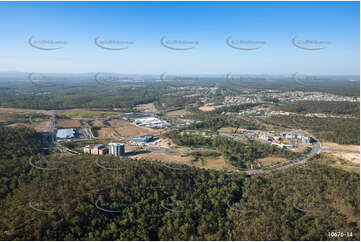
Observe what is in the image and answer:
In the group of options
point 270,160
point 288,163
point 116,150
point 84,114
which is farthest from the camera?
point 84,114

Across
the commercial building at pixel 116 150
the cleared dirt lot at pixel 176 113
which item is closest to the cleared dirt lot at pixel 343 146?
the commercial building at pixel 116 150

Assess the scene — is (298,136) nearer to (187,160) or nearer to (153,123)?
(187,160)

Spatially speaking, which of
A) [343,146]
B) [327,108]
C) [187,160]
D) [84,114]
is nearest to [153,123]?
[84,114]

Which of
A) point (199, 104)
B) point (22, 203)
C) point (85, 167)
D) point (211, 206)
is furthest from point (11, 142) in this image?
point (199, 104)

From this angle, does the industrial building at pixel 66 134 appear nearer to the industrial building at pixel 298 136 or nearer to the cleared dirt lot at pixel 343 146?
the industrial building at pixel 298 136

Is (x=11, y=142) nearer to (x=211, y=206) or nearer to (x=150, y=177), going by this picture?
(x=150, y=177)

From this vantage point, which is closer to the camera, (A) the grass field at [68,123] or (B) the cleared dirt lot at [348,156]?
(B) the cleared dirt lot at [348,156]

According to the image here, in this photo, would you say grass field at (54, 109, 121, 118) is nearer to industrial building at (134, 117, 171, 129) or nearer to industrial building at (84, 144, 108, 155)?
industrial building at (134, 117, 171, 129)

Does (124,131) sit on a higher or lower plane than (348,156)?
lower

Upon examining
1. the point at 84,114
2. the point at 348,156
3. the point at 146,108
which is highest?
the point at 146,108
